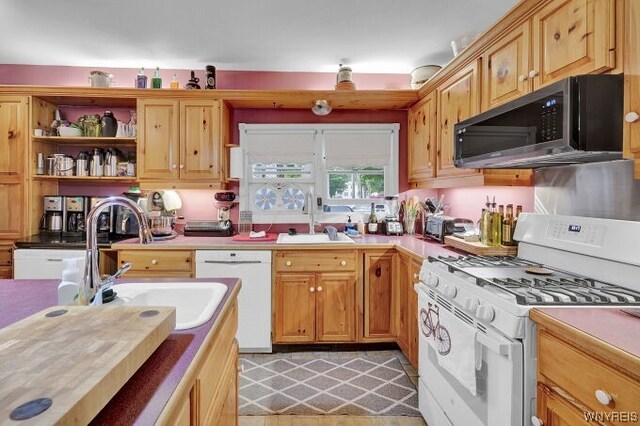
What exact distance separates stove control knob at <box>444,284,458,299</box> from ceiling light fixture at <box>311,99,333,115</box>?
6.90 feet

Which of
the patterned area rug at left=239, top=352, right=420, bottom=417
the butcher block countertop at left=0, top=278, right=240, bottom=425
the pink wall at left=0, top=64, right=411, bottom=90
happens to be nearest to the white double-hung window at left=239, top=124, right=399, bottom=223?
the pink wall at left=0, top=64, right=411, bottom=90

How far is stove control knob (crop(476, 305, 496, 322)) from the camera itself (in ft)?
3.98

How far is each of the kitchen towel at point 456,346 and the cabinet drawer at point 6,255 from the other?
3.36 meters

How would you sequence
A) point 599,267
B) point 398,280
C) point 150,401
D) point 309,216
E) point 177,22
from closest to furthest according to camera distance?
1. point 150,401
2. point 599,267
3. point 177,22
4. point 398,280
5. point 309,216

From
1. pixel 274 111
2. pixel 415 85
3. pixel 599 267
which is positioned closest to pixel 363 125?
pixel 415 85

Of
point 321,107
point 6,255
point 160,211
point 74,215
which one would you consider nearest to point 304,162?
point 321,107

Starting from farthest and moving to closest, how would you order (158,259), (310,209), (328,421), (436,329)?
(310,209), (158,259), (328,421), (436,329)

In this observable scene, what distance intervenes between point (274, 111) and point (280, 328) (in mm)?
2049

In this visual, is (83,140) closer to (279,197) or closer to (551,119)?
(279,197)

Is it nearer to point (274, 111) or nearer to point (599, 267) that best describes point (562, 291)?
point (599, 267)

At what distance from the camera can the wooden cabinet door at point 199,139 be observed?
300 centimetres

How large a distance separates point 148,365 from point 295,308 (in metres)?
2.09

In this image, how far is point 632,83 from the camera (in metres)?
1.15

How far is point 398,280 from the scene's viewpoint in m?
2.72
